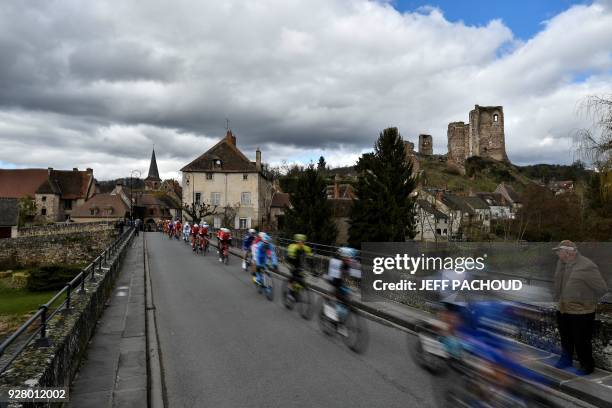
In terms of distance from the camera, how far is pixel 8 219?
61688 mm

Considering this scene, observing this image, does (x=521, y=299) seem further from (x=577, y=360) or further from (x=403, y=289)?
Result: (x=403, y=289)

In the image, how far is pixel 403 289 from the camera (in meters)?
12.0

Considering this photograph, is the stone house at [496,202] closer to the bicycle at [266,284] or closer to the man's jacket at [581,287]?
the bicycle at [266,284]

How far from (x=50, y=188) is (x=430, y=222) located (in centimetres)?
6630

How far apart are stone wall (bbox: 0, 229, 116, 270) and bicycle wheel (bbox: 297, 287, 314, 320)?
1678 inches

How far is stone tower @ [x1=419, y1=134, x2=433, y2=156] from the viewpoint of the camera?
137275 mm

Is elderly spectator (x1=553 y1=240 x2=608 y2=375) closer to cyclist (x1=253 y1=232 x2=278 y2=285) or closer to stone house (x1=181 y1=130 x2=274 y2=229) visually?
cyclist (x1=253 y1=232 x2=278 y2=285)

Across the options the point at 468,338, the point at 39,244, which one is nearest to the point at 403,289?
the point at 468,338

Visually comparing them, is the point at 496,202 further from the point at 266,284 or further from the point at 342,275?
the point at 342,275

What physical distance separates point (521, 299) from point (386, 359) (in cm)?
278

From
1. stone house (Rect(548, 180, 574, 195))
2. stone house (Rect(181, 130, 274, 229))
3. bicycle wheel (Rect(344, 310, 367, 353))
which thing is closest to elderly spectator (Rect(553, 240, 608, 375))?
bicycle wheel (Rect(344, 310, 367, 353))

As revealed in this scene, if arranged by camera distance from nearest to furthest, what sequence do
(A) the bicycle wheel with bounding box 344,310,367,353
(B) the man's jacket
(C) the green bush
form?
(B) the man's jacket < (A) the bicycle wheel with bounding box 344,310,367,353 < (C) the green bush

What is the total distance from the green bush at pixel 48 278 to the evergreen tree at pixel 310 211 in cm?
1724

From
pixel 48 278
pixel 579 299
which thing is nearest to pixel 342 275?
pixel 579 299
